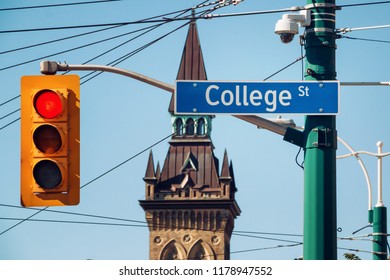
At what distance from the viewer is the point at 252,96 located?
48.7ft

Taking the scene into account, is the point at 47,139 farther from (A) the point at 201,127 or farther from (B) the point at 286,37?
(A) the point at 201,127

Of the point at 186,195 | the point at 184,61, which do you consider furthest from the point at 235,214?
the point at 184,61

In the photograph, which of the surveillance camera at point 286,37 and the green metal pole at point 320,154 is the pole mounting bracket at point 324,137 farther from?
the surveillance camera at point 286,37

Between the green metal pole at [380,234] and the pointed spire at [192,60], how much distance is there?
11945 centimetres

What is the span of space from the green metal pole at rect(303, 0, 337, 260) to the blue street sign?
0.35 metres

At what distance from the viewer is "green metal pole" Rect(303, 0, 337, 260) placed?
1495 centimetres

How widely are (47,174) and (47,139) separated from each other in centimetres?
38

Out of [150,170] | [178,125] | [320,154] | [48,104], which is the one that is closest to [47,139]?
[48,104]

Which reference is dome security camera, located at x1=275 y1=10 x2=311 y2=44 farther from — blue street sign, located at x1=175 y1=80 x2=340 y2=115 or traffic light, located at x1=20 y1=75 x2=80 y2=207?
traffic light, located at x1=20 y1=75 x2=80 y2=207

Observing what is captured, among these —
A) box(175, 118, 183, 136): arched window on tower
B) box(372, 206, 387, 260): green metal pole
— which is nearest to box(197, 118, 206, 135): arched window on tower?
box(175, 118, 183, 136): arched window on tower

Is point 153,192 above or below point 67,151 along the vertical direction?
above

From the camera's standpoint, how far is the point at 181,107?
14.8 meters

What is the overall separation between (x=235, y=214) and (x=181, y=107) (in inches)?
6174
